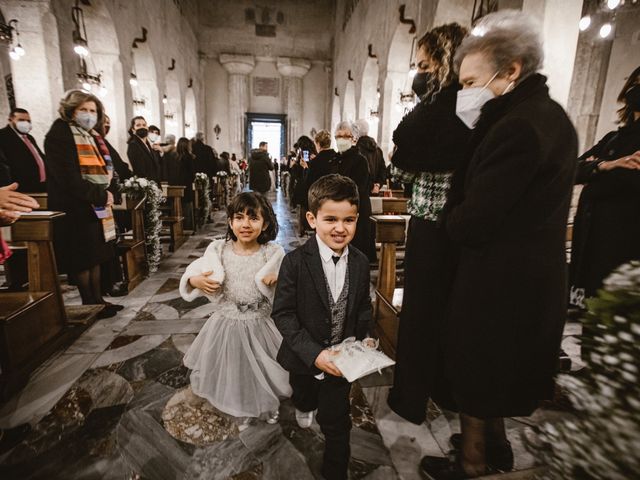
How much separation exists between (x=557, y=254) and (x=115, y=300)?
12.9ft

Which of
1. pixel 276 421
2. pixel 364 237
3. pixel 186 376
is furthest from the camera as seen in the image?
pixel 364 237

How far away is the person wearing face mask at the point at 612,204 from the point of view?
2335 mm

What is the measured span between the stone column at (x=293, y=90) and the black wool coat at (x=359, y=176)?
659 inches

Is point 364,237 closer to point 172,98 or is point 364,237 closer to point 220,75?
point 172,98

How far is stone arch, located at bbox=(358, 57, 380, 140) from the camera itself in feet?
38.6

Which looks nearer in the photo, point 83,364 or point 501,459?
point 501,459

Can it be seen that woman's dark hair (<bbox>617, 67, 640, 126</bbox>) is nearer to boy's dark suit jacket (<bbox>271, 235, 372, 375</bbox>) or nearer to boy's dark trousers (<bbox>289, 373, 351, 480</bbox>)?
boy's dark suit jacket (<bbox>271, 235, 372, 375</bbox>)

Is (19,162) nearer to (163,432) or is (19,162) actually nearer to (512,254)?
(163,432)

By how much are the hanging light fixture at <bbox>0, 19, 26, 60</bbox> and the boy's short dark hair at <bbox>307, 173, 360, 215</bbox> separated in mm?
6647

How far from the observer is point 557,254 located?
1153mm

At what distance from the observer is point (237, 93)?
19.2m

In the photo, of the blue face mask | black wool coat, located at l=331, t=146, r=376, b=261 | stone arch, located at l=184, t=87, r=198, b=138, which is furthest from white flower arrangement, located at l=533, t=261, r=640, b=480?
stone arch, located at l=184, t=87, r=198, b=138

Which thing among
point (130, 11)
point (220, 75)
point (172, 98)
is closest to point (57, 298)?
point (130, 11)

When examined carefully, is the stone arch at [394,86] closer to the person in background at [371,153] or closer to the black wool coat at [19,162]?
the person in background at [371,153]
